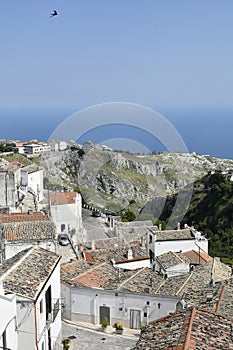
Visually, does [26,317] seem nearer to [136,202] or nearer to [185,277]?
[185,277]

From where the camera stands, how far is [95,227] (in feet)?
78.1

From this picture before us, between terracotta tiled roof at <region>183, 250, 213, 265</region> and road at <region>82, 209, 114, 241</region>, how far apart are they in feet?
15.5

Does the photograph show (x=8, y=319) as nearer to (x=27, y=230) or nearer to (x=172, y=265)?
(x=27, y=230)

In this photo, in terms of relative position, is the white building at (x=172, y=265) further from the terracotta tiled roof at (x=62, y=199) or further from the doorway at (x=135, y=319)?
the terracotta tiled roof at (x=62, y=199)

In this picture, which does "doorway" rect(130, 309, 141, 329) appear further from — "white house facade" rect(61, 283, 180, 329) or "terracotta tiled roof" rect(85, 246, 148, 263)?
"terracotta tiled roof" rect(85, 246, 148, 263)

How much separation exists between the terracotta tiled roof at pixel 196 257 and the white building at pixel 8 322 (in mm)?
11798

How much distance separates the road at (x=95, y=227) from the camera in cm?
2272

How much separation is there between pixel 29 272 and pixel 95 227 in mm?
15128

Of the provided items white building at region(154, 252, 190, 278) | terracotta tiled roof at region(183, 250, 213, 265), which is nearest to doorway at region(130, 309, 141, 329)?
white building at region(154, 252, 190, 278)

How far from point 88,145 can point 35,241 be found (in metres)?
2.99

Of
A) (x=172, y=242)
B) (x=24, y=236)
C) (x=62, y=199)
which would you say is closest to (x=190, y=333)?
(x=24, y=236)

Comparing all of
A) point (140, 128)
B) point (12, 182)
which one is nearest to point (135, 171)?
point (140, 128)

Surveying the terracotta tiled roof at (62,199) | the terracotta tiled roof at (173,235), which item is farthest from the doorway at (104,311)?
the terracotta tiled roof at (62,199)

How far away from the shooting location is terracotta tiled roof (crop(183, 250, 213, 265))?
60.0 feet
